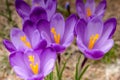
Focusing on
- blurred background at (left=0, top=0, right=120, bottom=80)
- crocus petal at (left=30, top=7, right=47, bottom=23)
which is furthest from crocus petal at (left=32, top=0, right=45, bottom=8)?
blurred background at (left=0, top=0, right=120, bottom=80)

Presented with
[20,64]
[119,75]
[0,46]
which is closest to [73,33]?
[20,64]

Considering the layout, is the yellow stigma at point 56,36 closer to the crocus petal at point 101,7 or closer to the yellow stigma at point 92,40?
the yellow stigma at point 92,40

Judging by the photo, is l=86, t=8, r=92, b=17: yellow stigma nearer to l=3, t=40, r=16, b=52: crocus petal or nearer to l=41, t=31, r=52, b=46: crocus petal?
l=41, t=31, r=52, b=46: crocus petal

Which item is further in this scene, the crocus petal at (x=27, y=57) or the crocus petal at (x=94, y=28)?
the crocus petal at (x=94, y=28)

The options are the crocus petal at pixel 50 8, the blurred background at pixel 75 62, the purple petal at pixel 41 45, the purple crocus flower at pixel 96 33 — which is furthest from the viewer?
the blurred background at pixel 75 62

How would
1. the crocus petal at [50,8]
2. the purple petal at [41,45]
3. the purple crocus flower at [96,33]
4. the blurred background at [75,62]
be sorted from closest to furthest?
the purple petal at [41,45] → the purple crocus flower at [96,33] → the crocus petal at [50,8] → the blurred background at [75,62]

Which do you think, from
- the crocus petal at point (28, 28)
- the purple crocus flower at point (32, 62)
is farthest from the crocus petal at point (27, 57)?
the crocus petal at point (28, 28)
